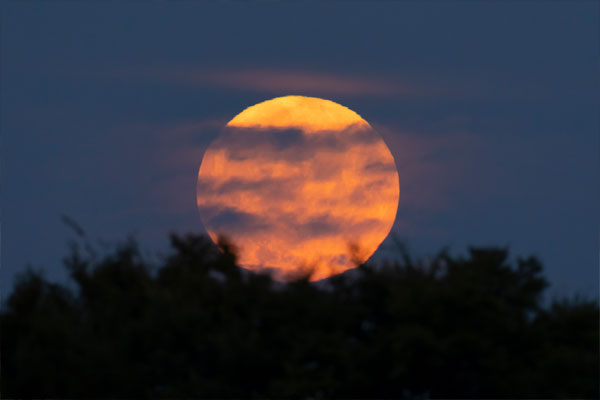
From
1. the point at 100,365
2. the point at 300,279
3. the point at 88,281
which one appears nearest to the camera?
the point at 100,365

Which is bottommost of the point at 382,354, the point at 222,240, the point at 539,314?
the point at 382,354

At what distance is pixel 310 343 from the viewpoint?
27.2 metres

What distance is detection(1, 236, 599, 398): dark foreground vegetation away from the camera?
27219 millimetres

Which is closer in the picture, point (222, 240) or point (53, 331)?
point (53, 331)

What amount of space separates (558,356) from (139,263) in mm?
15532

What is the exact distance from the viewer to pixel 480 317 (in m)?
28.0

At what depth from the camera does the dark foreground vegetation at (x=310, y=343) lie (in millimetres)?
27219

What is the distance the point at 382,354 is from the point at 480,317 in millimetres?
3527

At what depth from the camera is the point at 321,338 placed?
27469mm

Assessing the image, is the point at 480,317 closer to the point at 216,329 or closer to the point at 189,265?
the point at 216,329

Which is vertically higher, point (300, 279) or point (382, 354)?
point (300, 279)

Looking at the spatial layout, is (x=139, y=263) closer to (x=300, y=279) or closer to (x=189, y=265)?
(x=189, y=265)

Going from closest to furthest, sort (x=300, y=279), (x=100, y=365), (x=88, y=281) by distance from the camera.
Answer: (x=100, y=365)
(x=300, y=279)
(x=88, y=281)

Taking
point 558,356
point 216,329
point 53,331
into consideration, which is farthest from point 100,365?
point 558,356
